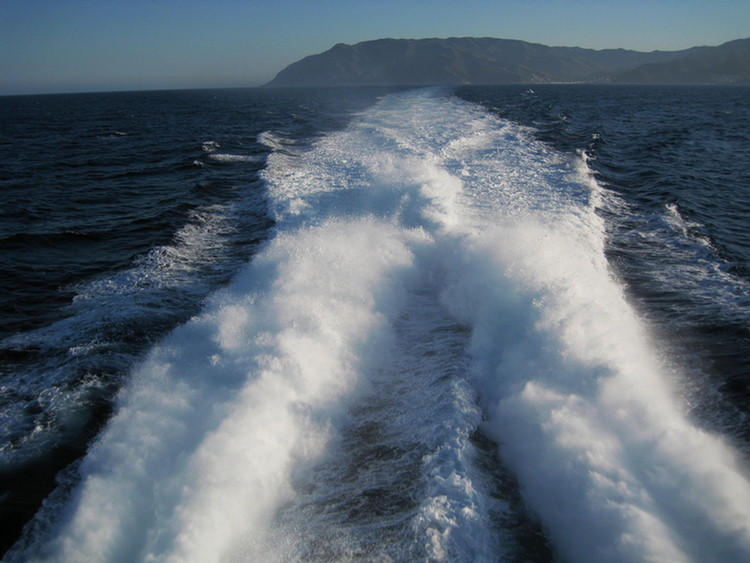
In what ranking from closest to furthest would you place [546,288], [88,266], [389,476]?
[389,476] < [546,288] < [88,266]

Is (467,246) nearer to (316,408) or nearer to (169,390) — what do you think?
(316,408)

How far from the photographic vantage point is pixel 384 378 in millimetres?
6078

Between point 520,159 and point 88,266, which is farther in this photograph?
point 520,159

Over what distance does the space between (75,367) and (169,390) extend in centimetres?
189

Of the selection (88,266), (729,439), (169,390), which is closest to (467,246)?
(729,439)

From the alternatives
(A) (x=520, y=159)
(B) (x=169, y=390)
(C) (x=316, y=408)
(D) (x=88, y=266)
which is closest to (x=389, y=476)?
(C) (x=316, y=408)

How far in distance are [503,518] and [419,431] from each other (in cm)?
132

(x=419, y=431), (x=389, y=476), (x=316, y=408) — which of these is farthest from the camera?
(x=316, y=408)

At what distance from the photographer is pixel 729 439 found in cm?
465

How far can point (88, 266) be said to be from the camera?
9984mm

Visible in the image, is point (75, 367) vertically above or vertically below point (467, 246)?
below

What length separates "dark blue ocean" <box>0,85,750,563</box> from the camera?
151 inches

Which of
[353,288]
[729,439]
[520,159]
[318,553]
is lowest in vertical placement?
[318,553]

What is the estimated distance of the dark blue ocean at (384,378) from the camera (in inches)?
151
